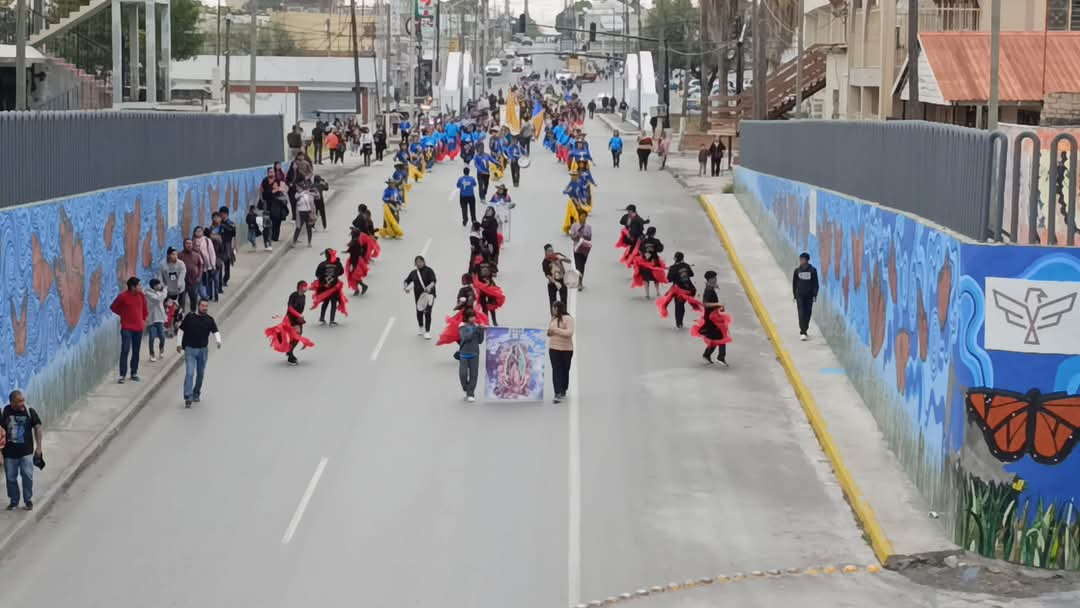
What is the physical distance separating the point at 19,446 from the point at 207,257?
13.1 meters

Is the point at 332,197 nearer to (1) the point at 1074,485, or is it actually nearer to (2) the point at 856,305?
(2) the point at 856,305

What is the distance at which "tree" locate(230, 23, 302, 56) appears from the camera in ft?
473

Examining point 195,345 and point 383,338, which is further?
point 383,338

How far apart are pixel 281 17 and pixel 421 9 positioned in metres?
16.9

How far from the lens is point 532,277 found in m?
35.4

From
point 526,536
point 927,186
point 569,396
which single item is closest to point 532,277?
point 569,396

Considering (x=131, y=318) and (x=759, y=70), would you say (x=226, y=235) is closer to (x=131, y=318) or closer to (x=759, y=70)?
(x=131, y=318)

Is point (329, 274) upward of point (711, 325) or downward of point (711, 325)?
upward

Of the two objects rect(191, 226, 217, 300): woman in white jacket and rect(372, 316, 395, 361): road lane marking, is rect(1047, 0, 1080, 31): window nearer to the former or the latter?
rect(372, 316, 395, 361): road lane marking

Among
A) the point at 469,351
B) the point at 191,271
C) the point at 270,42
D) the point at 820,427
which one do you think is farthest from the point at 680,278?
the point at 270,42

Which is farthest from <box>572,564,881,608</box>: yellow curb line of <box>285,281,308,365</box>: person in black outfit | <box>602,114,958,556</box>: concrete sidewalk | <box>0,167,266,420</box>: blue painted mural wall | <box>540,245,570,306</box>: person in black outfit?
<box>540,245,570,306</box>: person in black outfit

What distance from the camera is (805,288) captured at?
28.3 metres

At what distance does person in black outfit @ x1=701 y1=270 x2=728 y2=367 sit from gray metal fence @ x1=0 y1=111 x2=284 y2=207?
9.42 m

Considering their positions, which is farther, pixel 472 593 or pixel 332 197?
pixel 332 197
